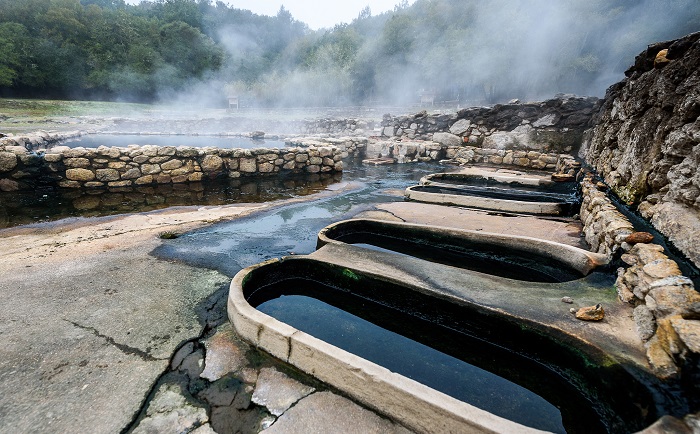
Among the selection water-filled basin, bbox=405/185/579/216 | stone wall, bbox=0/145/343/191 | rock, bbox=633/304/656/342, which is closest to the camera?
rock, bbox=633/304/656/342

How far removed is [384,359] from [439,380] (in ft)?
1.21

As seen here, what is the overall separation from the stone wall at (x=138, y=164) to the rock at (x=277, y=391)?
6334 millimetres

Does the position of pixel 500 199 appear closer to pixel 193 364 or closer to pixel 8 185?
pixel 193 364

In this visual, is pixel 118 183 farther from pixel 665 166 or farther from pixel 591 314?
pixel 665 166

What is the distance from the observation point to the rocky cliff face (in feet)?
7.37

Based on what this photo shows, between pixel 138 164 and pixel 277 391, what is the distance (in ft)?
21.7

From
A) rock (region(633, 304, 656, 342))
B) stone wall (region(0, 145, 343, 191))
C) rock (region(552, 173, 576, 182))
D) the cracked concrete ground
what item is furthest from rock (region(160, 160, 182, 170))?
rock (region(552, 173, 576, 182))

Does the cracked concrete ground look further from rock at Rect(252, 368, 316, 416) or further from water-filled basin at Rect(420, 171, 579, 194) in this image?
water-filled basin at Rect(420, 171, 579, 194)

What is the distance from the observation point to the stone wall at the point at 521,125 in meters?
8.58

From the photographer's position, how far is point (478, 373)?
201 centimetres

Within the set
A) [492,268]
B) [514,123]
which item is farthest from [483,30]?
[492,268]

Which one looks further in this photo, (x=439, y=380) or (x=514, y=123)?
(x=514, y=123)

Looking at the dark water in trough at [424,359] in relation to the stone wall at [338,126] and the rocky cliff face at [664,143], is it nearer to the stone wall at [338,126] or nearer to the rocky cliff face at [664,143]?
the rocky cliff face at [664,143]

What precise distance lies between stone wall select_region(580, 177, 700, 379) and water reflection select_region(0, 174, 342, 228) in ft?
17.2
